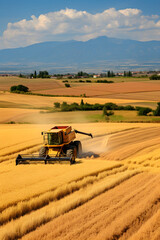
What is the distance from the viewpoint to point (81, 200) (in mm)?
11656

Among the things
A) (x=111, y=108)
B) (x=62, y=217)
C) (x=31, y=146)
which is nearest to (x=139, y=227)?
(x=62, y=217)

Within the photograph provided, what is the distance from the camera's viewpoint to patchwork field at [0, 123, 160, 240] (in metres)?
9.31

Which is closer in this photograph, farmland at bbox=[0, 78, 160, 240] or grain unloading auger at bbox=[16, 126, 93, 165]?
farmland at bbox=[0, 78, 160, 240]

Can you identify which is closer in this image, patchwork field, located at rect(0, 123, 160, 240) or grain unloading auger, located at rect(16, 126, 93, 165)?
patchwork field, located at rect(0, 123, 160, 240)

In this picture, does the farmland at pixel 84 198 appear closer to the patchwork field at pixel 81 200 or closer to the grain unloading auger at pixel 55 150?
the patchwork field at pixel 81 200

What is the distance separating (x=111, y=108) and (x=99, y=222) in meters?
44.8

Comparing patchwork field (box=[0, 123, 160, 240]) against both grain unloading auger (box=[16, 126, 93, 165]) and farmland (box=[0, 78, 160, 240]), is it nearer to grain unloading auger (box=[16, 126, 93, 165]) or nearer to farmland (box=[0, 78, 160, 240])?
farmland (box=[0, 78, 160, 240])

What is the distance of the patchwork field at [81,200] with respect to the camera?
931 cm

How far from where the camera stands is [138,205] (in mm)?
11258

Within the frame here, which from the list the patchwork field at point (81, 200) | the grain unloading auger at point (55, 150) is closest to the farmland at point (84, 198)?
the patchwork field at point (81, 200)

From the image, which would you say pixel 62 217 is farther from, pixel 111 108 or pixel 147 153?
pixel 111 108

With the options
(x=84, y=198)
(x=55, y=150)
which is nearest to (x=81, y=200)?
(x=84, y=198)

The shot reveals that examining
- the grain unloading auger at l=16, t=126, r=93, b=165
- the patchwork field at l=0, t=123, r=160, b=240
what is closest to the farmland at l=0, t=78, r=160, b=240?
the patchwork field at l=0, t=123, r=160, b=240

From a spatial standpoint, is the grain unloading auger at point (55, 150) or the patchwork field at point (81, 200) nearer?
the patchwork field at point (81, 200)
